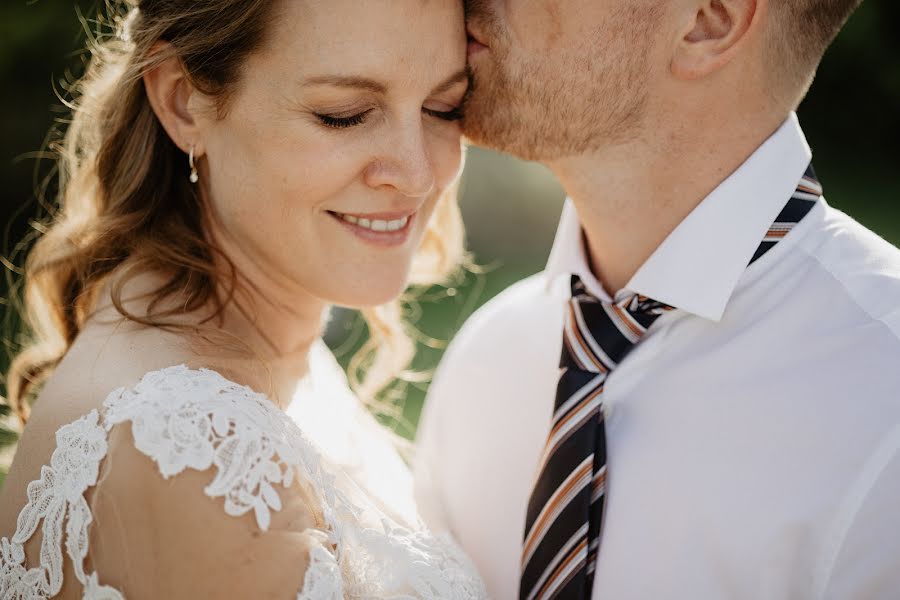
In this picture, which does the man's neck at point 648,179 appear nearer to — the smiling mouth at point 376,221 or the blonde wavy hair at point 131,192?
the smiling mouth at point 376,221

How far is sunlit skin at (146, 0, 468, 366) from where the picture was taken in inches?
81.8

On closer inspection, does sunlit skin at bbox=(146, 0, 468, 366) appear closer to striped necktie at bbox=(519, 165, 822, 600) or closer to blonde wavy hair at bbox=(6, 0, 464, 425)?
blonde wavy hair at bbox=(6, 0, 464, 425)

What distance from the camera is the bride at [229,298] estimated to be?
1.75 meters

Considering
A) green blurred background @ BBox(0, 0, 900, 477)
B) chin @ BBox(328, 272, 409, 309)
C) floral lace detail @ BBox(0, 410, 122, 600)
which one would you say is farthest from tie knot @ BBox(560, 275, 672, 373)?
green blurred background @ BBox(0, 0, 900, 477)

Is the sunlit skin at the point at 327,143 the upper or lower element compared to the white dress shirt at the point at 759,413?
upper

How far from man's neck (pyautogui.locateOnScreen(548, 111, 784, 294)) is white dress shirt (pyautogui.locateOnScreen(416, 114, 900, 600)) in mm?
69

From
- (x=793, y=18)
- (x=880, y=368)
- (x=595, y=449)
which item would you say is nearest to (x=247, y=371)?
(x=595, y=449)

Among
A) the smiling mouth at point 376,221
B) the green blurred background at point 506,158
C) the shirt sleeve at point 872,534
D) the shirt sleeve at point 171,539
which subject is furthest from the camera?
the green blurred background at point 506,158

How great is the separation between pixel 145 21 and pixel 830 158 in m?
11.0

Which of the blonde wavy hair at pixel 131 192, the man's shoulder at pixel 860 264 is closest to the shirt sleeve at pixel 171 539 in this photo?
the blonde wavy hair at pixel 131 192

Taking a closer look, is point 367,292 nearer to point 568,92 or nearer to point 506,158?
point 568,92

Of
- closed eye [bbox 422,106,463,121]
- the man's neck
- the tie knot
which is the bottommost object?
the tie knot

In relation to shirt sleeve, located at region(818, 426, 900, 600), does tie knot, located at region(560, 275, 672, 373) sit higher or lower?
higher

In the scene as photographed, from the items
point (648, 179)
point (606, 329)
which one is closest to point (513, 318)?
point (606, 329)
